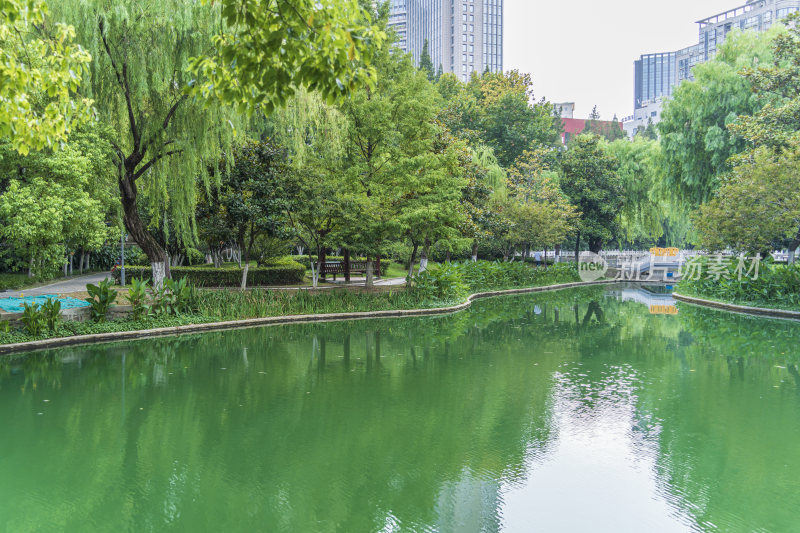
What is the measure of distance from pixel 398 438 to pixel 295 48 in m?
4.70

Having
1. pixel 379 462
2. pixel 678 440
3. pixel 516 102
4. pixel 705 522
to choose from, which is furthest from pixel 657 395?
pixel 516 102

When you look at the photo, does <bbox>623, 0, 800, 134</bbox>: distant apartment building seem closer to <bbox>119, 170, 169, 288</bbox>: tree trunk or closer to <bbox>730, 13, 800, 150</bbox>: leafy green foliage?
<bbox>730, 13, 800, 150</bbox>: leafy green foliage

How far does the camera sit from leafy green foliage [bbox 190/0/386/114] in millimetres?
4602

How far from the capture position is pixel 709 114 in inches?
1094

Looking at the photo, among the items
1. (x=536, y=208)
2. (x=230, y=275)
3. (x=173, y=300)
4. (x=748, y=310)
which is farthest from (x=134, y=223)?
(x=536, y=208)

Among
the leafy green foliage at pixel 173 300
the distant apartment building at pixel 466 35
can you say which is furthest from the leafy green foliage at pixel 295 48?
the distant apartment building at pixel 466 35

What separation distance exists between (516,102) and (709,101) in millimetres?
17738

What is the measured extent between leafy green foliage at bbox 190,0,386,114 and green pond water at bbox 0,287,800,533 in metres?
3.70

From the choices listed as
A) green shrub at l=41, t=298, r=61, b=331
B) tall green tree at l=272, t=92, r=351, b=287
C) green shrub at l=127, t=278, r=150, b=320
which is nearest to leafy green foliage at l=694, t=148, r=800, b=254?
tall green tree at l=272, t=92, r=351, b=287

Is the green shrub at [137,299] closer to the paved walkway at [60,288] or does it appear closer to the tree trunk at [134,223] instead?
the tree trunk at [134,223]

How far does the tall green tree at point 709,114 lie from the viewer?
2681cm

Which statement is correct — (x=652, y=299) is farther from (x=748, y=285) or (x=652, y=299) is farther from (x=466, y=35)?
(x=466, y=35)

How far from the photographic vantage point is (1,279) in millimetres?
24984

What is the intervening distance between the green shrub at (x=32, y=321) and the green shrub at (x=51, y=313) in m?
0.12
